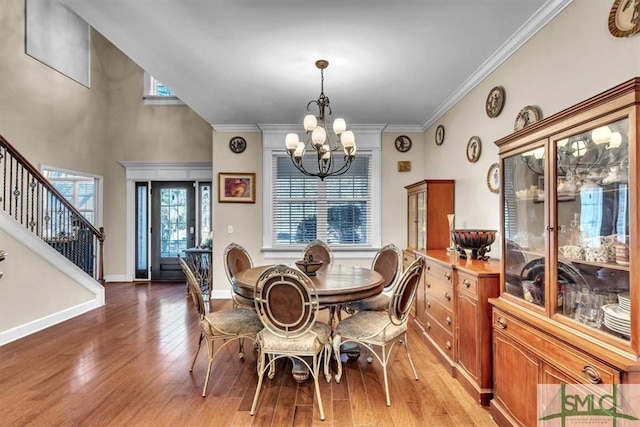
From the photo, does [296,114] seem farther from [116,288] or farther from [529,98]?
[116,288]

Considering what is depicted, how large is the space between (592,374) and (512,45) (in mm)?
2477

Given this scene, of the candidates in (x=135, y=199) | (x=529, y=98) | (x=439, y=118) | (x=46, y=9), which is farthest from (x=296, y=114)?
(x=46, y=9)

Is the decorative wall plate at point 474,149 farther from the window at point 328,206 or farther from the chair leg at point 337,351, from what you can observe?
the chair leg at point 337,351

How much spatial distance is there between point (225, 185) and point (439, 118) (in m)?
3.29

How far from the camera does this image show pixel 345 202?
5301 mm

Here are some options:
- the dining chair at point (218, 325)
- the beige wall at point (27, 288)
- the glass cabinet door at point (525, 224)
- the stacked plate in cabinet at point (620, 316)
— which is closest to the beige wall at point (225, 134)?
the glass cabinet door at point (525, 224)

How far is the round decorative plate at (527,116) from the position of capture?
246 centimetres

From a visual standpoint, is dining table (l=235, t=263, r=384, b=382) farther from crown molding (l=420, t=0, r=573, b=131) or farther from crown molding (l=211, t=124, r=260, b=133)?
crown molding (l=211, t=124, r=260, b=133)

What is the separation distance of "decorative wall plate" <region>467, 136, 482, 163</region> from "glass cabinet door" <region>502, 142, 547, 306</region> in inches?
51.0

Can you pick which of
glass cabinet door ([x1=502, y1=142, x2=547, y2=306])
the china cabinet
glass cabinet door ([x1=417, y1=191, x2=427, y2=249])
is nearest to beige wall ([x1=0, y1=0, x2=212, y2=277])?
glass cabinet door ([x1=417, y1=191, x2=427, y2=249])

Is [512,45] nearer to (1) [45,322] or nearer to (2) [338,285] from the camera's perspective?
(2) [338,285]

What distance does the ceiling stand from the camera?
228 centimetres

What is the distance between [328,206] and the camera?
5289 millimetres

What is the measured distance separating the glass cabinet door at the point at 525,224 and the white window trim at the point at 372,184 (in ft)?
10.1
